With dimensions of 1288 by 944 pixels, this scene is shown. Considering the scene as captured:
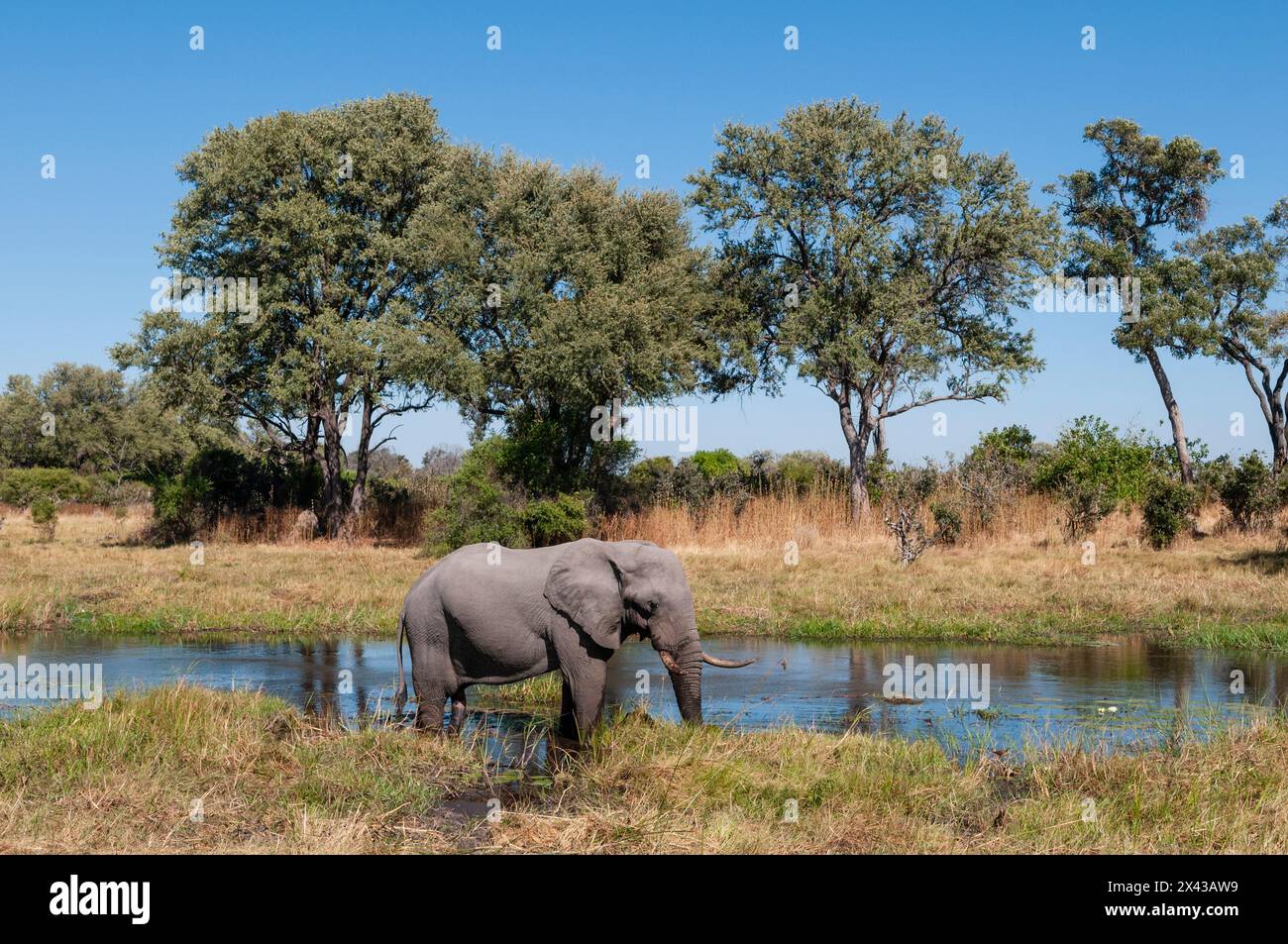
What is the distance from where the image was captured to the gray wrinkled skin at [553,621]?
1109cm

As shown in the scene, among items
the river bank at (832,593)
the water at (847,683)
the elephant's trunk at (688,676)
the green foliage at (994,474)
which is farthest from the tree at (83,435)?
the elephant's trunk at (688,676)

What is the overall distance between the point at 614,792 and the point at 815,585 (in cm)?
1454

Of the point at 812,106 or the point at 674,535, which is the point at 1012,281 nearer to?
the point at 812,106

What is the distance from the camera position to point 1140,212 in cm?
4497

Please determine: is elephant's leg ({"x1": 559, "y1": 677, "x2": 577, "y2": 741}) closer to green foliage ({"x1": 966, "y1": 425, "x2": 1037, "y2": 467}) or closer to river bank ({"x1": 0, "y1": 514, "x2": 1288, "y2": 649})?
river bank ({"x1": 0, "y1": 514, "x2": 1288, "y2": 649})

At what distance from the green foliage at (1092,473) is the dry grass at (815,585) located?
1.59 ft

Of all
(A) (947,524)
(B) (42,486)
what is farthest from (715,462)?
(B) (42,486)

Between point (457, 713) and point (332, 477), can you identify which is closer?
point (457, 713)

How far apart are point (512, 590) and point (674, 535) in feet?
68.1

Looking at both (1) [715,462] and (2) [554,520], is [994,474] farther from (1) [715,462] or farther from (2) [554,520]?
(1) [715,462]

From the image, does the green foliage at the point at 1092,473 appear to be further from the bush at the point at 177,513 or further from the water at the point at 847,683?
the bush at the point at 177,513

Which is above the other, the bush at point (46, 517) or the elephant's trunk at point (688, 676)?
the bush at point (46, 517)

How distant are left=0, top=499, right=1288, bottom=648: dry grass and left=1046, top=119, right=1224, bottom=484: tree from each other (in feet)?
46.5

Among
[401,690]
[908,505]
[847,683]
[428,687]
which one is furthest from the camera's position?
[908,505]
